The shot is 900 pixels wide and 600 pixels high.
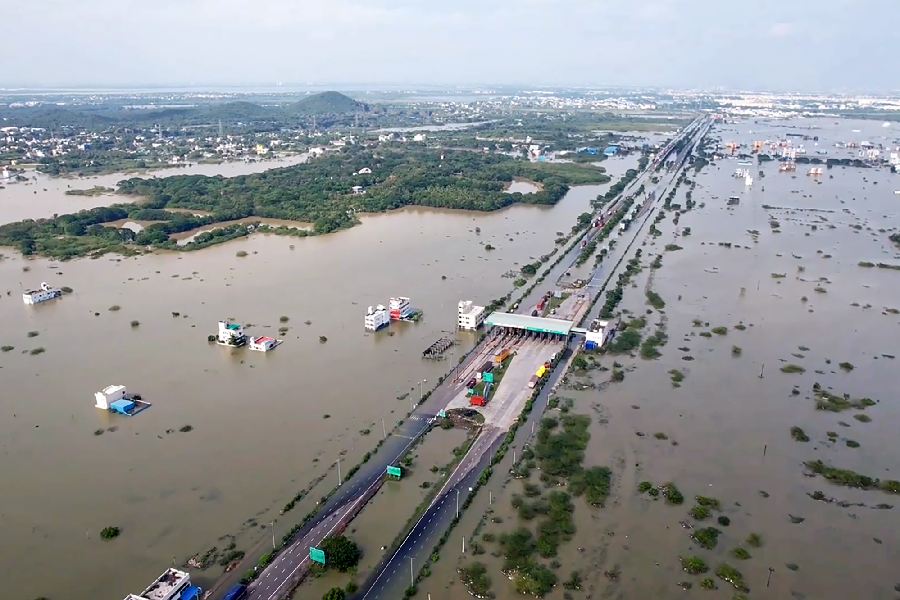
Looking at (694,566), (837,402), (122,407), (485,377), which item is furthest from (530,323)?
(122,407)

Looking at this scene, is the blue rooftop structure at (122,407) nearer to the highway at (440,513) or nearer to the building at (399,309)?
the highway at (440,513)

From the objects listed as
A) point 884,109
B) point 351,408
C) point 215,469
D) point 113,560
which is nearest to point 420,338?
point 351,408

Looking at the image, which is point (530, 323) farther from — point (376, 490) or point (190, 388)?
point (190, 388)

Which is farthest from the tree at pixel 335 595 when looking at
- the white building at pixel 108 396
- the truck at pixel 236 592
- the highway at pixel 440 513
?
the white building at pixel 108 396

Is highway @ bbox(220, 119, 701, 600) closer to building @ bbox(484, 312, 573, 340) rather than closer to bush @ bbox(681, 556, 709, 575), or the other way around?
building @ bbox(484, 312, 573, 340)

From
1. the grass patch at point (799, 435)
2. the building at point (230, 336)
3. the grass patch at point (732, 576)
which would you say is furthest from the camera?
the building at point (230, 336)
